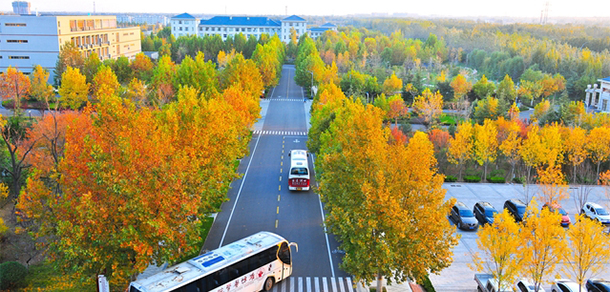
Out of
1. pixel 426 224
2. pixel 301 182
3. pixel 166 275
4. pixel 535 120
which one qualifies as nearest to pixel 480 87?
pixel 535 120

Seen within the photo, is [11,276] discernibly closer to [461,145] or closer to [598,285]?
[598,285]

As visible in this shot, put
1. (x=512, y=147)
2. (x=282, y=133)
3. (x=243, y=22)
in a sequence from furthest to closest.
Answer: (x=243, y=22), (x=282, y=133), (x=512, y=147)

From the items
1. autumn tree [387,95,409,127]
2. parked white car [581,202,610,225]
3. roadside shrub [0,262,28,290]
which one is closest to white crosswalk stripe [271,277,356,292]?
roadside shrub [0,262,28,290]

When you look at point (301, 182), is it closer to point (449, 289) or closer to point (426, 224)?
point (449, 289)

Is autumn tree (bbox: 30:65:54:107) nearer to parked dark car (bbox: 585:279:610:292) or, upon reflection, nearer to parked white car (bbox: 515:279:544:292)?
parked white car (bbox: 515:279:544:292)

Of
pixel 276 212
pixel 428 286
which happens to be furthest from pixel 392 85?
pixel 428 286
